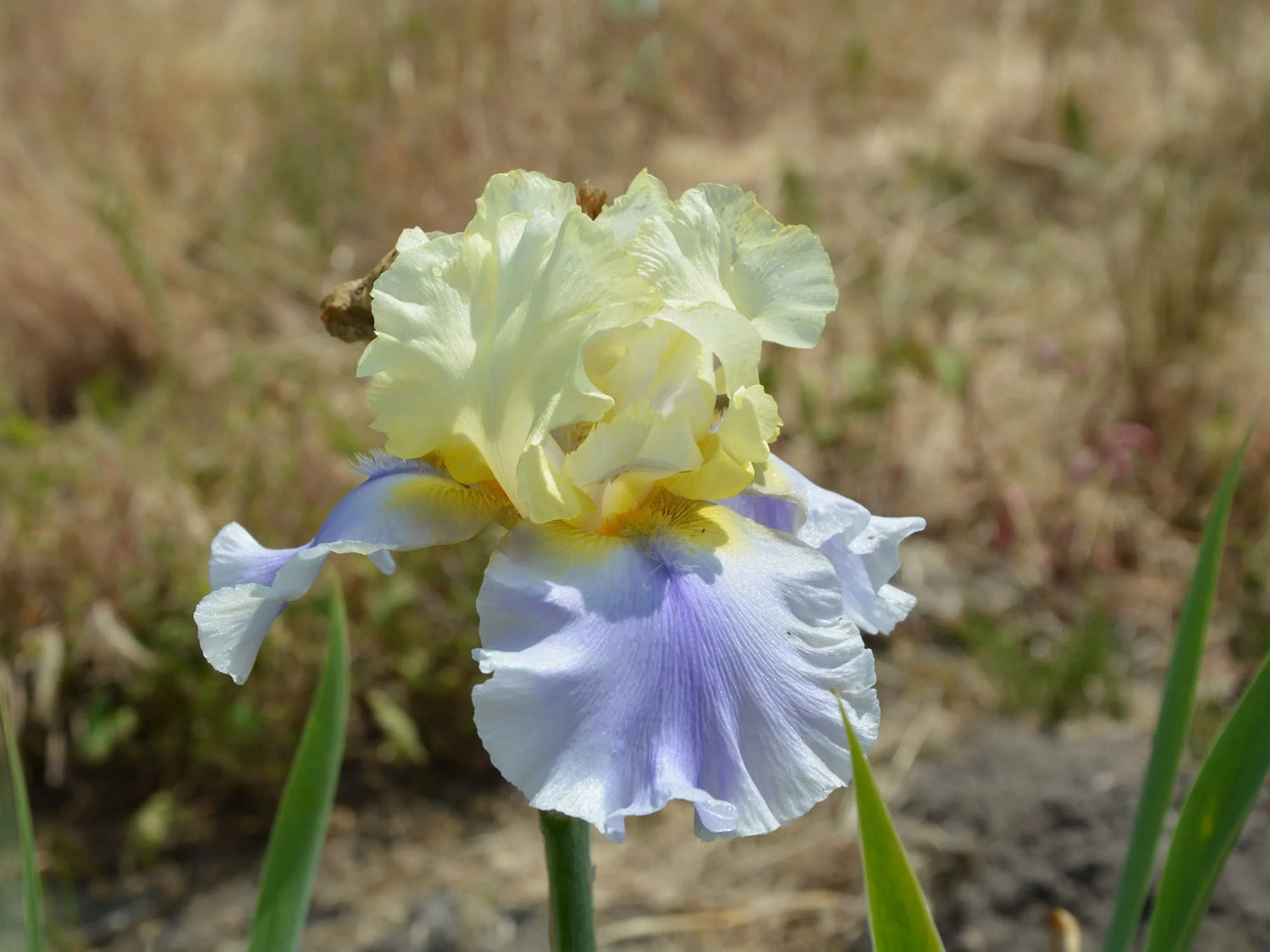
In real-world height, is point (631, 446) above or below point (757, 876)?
above

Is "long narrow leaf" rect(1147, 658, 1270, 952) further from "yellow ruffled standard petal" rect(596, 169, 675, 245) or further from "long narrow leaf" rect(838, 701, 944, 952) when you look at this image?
"yellow ruffled standard petal" rect(596, 169, 675, 245)

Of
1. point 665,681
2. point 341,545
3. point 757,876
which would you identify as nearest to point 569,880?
point 665,681

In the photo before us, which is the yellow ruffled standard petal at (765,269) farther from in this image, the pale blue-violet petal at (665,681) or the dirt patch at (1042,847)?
the dirt patch at (1042,847)

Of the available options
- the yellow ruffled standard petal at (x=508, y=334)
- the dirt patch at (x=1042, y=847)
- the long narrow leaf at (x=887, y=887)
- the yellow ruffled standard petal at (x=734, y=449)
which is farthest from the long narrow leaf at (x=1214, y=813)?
the dirt patch at (x=1042, y=847)

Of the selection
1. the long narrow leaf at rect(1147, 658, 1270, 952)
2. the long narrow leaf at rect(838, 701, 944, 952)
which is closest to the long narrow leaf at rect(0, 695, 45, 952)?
the long narrow leaf at rect(838, 701, 944, 952)

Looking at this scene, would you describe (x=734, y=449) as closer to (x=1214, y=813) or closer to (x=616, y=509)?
(x=616, y=509)

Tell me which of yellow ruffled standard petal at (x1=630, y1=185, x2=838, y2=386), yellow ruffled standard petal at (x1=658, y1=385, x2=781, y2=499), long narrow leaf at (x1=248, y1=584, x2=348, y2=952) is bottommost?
long narrow leaf at (x1=248, y1=584, x2=348, y2=952)

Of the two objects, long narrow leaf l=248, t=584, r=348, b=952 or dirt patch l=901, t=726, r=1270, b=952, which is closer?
long narrow leaf l=248, t=584, r=348, b=952

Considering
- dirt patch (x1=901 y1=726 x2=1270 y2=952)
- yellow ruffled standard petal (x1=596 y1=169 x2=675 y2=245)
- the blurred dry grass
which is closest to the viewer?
yellow ruffled standard petal (x1=596 y1=169 x2=675 y2=245)
